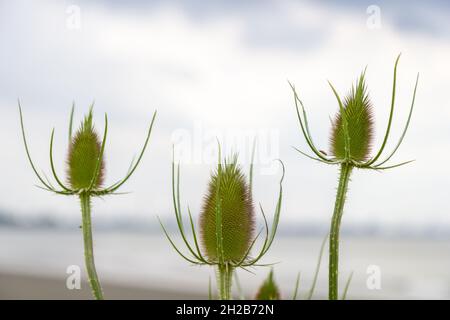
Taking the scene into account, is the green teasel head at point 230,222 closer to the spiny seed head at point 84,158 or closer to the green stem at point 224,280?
the green stem at point 224,280

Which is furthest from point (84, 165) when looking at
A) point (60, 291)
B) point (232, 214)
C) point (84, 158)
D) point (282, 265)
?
point (282, 265)

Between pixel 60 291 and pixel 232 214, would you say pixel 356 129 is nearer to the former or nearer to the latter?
pixel 232 214

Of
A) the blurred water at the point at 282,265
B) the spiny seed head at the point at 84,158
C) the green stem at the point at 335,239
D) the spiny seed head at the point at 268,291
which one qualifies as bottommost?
the spiny seed head at the point at 268,291

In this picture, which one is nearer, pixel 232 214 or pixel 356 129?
pixel 232 214

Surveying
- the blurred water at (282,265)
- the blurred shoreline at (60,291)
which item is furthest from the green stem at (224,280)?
the blurred shoreline at (60,291)

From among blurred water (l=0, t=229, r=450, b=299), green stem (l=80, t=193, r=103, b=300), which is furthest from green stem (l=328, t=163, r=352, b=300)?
blurred water (l=0, t=229, r=450, b=299)

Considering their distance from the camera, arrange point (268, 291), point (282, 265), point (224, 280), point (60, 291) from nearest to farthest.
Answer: point (224, 280) < point (268, 291) < point (60, 291) < point (282, 265)
